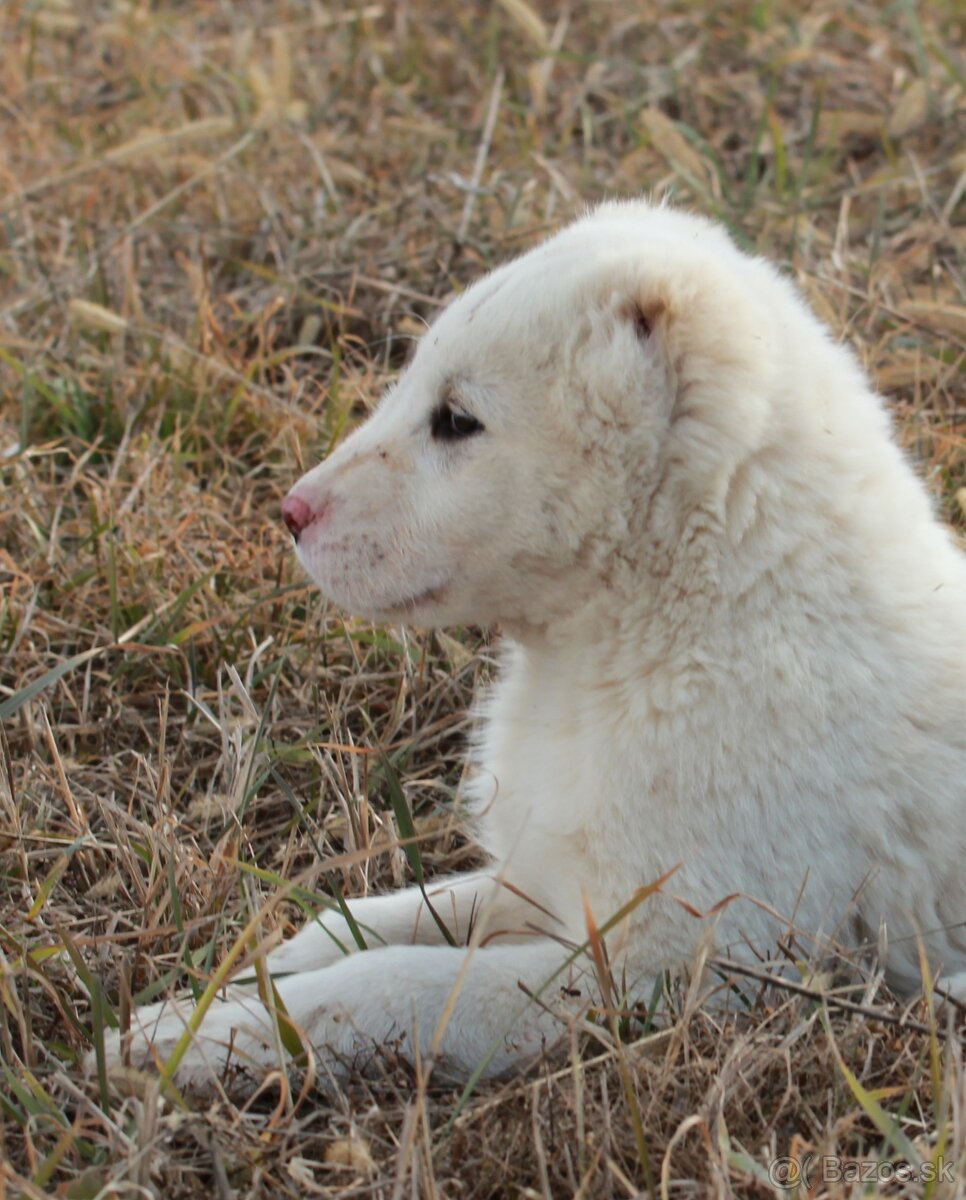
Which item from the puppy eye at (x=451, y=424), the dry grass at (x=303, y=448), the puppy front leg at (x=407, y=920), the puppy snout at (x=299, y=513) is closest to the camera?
the dry grass at (x=303, y=448)

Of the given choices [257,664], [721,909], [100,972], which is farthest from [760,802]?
[257,664]

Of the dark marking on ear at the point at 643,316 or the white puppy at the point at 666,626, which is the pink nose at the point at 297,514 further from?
the dark marking on ear at the point at 643,316

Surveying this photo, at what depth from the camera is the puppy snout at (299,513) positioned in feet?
10.6

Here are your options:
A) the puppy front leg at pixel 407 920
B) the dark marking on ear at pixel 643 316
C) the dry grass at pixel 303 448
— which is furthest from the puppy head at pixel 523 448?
the puppy front leg at pixel 407 920

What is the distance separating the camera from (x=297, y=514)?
3.24m

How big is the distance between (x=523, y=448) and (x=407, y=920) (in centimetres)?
110

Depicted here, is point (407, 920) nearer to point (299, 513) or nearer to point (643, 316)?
point (299, 513)

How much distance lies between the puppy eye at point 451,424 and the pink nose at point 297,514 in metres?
0.31

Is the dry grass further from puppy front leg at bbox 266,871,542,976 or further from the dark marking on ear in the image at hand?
the dark marking on ear

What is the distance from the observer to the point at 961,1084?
2490 millimetres

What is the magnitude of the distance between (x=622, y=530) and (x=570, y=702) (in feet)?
1.34

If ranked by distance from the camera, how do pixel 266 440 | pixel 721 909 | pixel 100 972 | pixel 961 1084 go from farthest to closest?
pixel 266 440, pixel 100 972, pixel 721 909, pixel 961 1084

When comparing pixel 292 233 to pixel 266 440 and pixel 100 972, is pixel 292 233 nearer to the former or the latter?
pixel 266 440

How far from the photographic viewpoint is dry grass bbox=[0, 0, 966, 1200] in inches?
104
